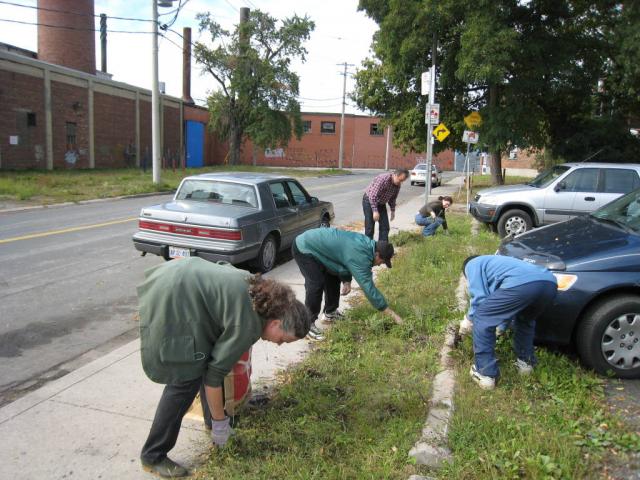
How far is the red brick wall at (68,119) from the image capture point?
3002cm

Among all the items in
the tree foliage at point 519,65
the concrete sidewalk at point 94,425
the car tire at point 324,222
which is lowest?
the concrete sidewalk at point 94,425

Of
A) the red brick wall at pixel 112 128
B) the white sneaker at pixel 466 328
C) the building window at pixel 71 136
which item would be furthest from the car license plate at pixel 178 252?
the red brick wall at pixel 112 128

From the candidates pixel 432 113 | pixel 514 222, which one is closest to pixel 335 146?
pixel 432 113

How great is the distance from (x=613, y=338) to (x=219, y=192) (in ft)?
19.1

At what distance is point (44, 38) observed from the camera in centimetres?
3641

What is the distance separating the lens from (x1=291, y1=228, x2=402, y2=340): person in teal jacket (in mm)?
4582

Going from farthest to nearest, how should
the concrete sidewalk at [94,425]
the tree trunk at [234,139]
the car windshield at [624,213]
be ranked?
the tree trunk at [234,139]
the car windshield at [624,213]
the concrete sidewalk at [94,425]

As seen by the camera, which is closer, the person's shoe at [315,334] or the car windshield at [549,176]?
the person's shoe at [315,334]

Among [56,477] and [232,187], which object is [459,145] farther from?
[56,477]

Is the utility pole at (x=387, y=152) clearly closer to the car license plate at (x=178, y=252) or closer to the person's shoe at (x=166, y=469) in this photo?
the car license plate at (x=178, y=252)

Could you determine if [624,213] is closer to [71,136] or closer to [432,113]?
Result: [432,113]

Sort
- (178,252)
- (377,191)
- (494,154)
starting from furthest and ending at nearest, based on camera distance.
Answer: (494,154), (377,191), (178,252)

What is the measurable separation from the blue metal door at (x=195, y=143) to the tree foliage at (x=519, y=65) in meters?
26.5

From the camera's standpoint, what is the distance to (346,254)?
468 cm
